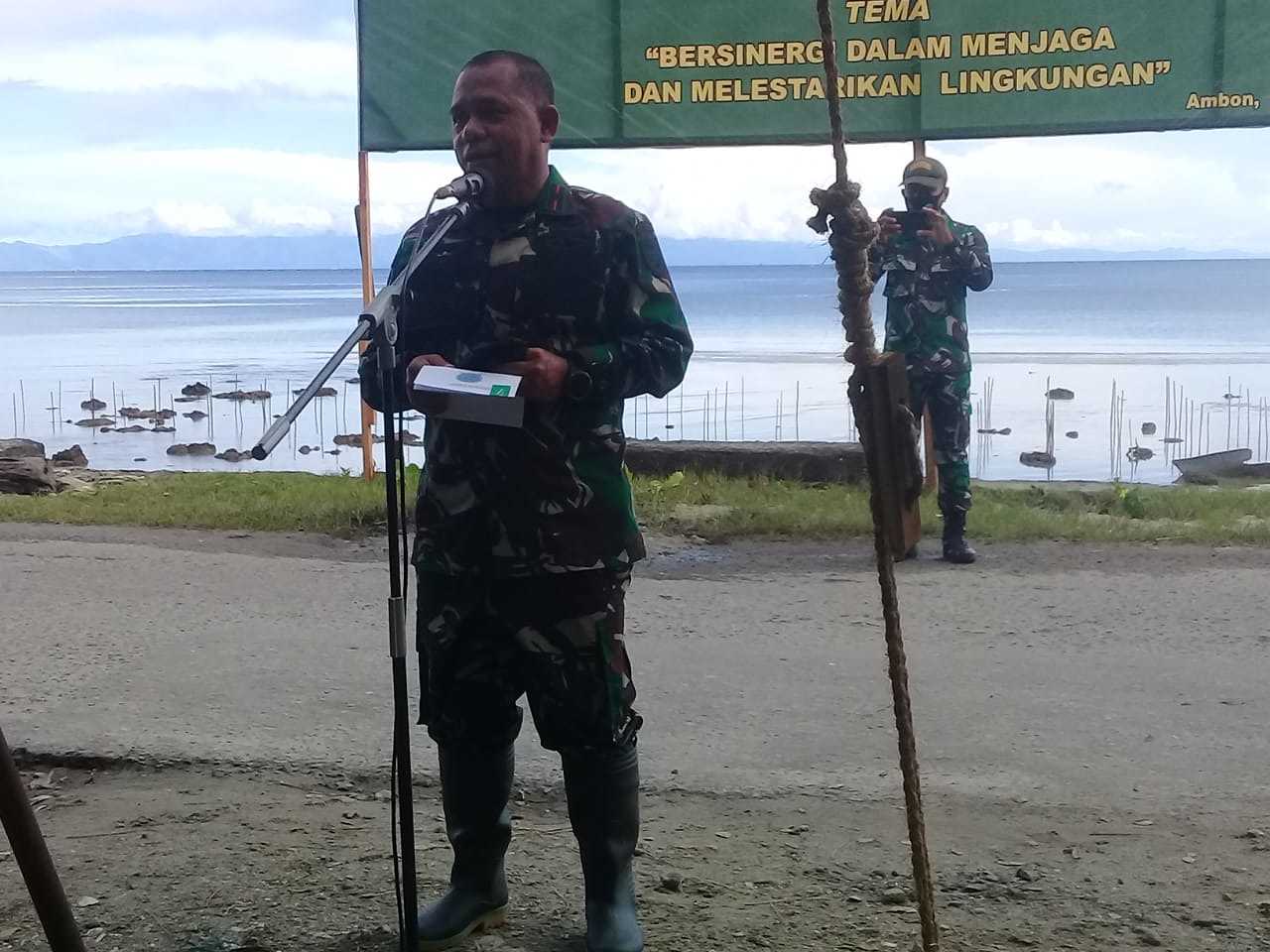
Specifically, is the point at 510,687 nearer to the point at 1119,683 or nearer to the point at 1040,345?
the point at 1119,683

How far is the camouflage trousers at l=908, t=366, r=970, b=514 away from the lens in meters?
7.04

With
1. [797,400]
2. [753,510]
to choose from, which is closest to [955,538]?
[753,510]

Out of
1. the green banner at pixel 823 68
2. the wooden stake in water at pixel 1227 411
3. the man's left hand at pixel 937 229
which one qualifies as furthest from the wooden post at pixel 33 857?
the wooden stake in water at pixel 1227 411

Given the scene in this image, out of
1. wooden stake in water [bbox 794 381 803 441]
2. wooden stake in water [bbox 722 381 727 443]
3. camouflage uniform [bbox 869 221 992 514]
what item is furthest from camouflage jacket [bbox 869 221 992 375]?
wooden stake in water [bbox 794 381 803 441]

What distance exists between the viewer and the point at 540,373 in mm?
2654

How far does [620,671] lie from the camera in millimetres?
2859

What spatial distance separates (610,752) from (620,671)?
0.62ft

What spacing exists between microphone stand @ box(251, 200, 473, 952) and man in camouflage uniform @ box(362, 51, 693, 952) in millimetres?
173

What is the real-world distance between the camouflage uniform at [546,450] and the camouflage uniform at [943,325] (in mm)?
4388

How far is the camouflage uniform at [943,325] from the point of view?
704cm

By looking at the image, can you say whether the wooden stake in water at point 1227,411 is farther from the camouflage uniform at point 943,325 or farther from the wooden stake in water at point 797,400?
the camouflage uniform at point 943,325

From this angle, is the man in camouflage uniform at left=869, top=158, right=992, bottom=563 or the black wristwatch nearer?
the black wristwatch

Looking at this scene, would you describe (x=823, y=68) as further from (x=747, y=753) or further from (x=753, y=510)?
(x=747, y=753)

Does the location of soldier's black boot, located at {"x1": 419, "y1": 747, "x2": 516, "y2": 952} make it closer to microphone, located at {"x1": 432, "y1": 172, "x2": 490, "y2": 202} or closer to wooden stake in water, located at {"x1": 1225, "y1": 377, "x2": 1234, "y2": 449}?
microphone, located at {"x1": 432, "y1": 172, "x2": 490, "y2": 202}
